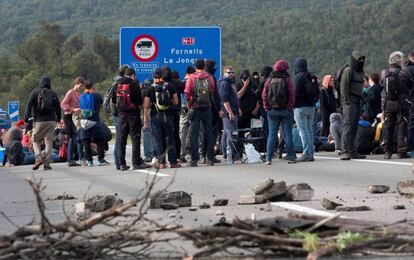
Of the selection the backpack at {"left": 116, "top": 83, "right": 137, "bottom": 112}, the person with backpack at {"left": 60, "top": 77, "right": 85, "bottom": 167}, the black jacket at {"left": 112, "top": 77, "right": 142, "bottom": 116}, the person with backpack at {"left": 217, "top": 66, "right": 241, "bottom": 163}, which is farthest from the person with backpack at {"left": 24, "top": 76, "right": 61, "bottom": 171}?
the person with backpack at {"left": 217, "top": 66, "right": 241, "bottom": 163}

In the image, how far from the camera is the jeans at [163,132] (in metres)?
17.8

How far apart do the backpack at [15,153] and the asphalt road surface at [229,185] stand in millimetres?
3384

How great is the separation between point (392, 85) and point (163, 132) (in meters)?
→ 4.11

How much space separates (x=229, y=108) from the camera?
18.1m

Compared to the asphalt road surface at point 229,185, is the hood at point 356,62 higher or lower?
higher

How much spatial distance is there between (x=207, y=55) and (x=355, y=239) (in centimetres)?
1801

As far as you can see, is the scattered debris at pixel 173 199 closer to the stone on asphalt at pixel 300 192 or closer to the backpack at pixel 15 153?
the stone on asphalt at pixel 300 192

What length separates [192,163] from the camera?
709 inches

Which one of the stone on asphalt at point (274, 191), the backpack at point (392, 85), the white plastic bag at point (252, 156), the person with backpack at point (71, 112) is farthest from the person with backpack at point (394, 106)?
the stone on asphalt at point (274, 191)

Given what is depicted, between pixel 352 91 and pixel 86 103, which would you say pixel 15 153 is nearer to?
pixel 86 103

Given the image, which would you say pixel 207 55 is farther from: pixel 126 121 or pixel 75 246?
pixel 75 246

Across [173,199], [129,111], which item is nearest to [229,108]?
[129,111]

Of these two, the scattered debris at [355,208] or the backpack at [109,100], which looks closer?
the scattered debris at [355,208]

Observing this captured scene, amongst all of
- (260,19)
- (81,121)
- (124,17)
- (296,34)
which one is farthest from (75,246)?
(124,17)
